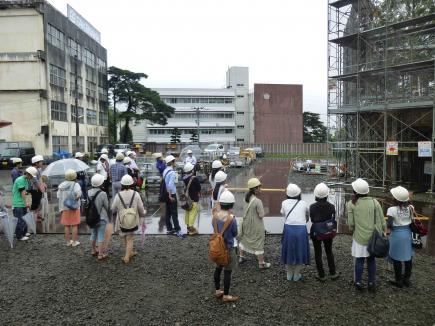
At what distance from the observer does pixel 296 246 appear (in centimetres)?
552

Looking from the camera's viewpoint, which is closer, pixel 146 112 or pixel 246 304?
pixel 246 304

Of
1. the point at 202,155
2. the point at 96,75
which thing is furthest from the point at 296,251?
the point at 96,75

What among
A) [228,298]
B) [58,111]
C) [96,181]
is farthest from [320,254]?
[58,111]

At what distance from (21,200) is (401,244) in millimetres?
7045

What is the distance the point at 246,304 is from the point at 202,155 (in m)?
22.0

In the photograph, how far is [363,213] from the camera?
5344 mm

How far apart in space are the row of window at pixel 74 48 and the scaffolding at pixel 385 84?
2499 centimetres

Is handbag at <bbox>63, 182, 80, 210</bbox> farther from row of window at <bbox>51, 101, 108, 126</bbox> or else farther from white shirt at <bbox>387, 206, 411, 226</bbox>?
row of window at <bbox>51, 101, 108, 126</bbox>

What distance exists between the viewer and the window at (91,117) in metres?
44.1

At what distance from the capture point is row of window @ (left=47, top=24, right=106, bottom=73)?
33.8 meters

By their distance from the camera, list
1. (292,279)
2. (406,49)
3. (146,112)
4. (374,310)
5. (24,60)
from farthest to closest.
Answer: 1. (146,112)
2. (24,60)
3. (406,49)
4. (292,279)
5. (374,310)

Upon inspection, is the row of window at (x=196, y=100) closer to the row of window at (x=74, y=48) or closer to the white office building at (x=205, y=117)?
the white office building at (x=205, y=117)

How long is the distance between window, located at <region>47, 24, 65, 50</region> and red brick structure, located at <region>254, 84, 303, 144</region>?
35529 millimetres

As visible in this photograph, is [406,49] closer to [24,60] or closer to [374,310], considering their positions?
[374,310]
